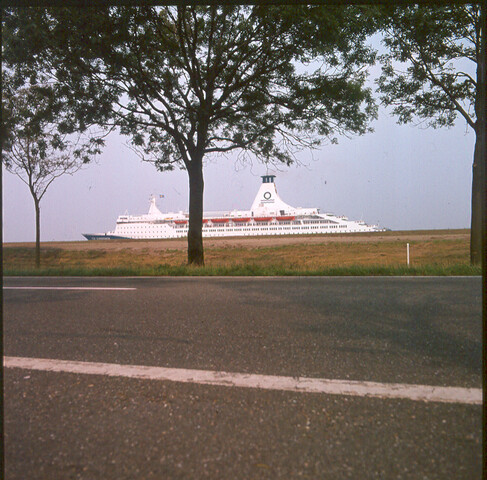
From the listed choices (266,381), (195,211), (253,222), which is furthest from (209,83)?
(253,222)

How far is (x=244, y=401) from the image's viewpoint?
1531 millimetres

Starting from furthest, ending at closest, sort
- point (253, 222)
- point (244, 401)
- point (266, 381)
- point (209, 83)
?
point (253, 222)
point (209, 83)
point (266, 381)
point (244, 401)

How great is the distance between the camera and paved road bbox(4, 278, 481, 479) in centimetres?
111

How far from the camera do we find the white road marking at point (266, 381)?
1.54m

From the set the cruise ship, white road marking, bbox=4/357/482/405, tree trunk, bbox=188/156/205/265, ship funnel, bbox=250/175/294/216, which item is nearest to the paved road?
white road marking, bbox=4/357/482/405

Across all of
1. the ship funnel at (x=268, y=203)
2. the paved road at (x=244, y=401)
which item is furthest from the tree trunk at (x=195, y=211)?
the ship funnel at (x=268, y=203)

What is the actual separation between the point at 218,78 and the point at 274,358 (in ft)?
28.3

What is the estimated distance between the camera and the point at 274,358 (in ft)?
6.81

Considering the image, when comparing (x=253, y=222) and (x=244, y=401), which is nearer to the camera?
(x=244, y=401)

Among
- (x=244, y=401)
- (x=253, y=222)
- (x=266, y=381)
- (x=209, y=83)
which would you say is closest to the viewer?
(x=244, y=401)

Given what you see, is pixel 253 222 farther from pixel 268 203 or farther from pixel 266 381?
pixel 266 381

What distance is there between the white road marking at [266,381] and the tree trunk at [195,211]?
8099mm

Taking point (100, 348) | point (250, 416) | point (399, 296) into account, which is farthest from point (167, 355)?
point (399, 296)

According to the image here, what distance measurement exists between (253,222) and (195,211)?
53.5 meters
